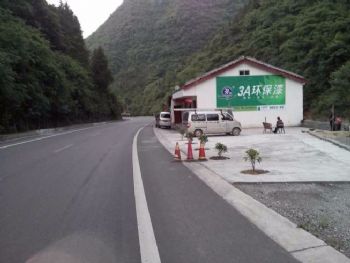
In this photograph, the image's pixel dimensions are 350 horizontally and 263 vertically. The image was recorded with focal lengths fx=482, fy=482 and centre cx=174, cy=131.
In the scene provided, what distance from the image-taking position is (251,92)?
42312 mm

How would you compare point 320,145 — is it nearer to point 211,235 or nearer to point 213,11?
point 211,235

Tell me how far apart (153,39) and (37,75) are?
81.7 meters

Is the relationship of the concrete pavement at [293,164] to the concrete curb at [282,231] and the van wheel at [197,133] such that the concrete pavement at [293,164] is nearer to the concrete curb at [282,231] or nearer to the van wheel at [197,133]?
the concrete curb at [282,231]

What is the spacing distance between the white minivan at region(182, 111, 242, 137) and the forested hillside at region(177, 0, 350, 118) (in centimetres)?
1337

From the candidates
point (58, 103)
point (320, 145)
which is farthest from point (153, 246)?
point (58, 103)

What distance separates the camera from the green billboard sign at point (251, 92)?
4212cm

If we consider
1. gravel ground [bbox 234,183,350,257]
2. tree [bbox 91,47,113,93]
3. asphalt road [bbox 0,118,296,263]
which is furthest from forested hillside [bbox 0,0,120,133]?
gravel ground [bbox 234,183,350,257]

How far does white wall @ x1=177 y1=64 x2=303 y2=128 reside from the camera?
4209cm

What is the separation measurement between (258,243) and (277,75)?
37346 mm

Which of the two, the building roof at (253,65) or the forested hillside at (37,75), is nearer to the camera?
the forested hillside at (37,75)

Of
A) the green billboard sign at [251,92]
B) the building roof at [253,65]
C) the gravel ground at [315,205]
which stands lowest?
the gravel ground at [315,205]

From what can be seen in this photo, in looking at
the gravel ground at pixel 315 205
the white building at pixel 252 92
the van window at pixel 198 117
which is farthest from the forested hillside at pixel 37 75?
the gravel ground at pixel 315 205

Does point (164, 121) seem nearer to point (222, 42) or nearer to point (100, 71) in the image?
point (222, 42)

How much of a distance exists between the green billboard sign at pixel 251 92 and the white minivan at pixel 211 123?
9557mm
